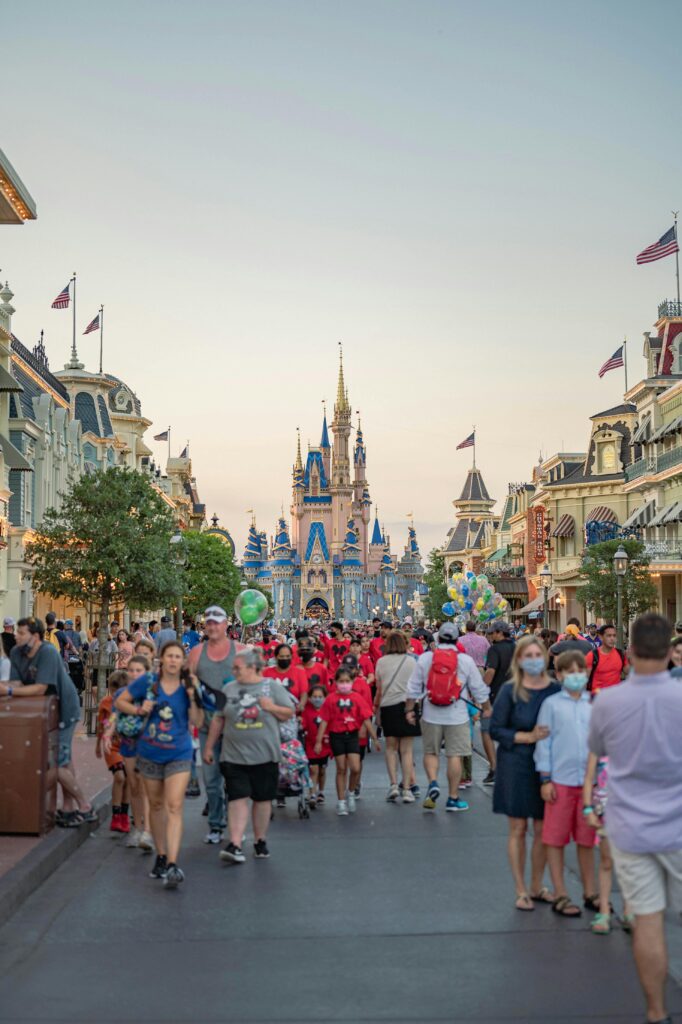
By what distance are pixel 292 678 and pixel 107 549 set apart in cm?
2146

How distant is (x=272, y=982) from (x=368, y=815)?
19.1 feet

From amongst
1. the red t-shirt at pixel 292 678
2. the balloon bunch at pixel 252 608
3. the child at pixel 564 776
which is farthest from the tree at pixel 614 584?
the child at pixel 564 776

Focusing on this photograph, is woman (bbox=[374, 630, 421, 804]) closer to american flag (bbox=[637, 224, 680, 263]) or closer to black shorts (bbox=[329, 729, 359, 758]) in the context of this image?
black shorts (bbox=[329, 729, 359, 758])

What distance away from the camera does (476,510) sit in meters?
153

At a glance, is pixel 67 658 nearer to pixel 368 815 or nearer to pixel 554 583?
pixel 368 815

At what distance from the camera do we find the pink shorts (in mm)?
7922

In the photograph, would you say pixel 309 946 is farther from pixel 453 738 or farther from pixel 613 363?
pixel 613 363

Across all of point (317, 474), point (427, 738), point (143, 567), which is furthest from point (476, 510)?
point (427, 738)

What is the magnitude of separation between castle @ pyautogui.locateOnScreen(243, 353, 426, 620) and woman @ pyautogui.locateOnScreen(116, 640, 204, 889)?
16265 centimetres

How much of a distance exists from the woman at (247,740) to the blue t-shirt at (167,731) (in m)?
0.64

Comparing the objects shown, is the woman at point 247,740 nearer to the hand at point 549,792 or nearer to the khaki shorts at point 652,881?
the hand at point 549,792

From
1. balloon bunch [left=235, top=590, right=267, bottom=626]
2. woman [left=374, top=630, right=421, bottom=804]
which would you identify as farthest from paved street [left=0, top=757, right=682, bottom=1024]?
balloon bunch [left=235, top=590, right=267, bottom=626]

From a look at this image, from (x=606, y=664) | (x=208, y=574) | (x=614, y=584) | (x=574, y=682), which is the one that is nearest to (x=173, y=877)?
(x=574, y=682)

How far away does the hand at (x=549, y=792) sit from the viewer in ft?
25.9
